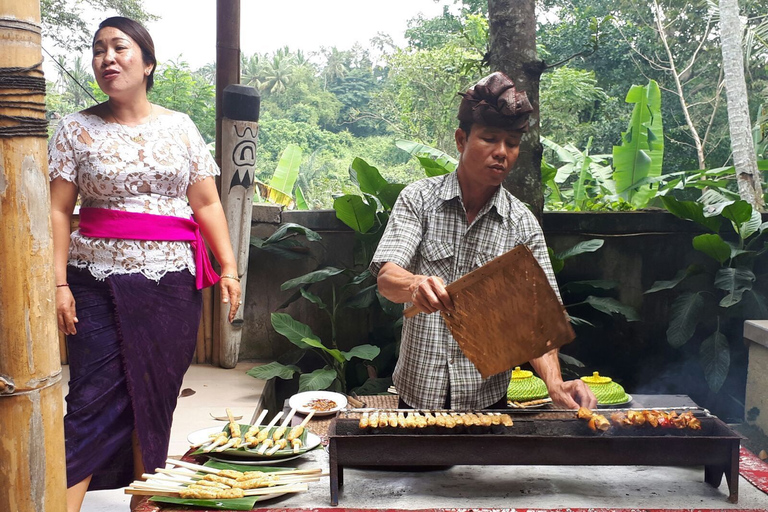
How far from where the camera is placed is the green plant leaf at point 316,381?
440 centimetres

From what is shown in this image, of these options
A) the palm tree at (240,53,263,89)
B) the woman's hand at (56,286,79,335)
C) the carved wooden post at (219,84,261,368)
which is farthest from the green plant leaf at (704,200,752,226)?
the palm tree at (240,53,263,89)

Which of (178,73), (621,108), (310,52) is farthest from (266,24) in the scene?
(621,108)

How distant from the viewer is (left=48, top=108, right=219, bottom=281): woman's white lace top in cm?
234

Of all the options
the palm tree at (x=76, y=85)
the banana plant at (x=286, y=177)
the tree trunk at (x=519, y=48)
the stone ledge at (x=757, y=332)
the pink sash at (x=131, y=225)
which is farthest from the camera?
the palm tree at (x=76, y=85)

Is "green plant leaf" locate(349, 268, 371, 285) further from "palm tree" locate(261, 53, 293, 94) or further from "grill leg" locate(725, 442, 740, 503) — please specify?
"palm tree" locate(261, 53, 293, 94)

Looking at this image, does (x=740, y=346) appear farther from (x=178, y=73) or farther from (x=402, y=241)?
(x=178, y=73)

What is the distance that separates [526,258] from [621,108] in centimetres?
1816

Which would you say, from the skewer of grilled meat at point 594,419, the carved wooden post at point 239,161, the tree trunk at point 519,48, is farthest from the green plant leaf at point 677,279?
the carved wooden post at point 239,161

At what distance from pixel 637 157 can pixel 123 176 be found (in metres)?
4.43

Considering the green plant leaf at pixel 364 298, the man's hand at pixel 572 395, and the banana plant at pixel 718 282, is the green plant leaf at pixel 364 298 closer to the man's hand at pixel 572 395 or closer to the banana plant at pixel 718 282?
the banana plant at pixel 718 282

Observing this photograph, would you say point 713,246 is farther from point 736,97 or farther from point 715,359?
point 736,97

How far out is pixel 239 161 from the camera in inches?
188

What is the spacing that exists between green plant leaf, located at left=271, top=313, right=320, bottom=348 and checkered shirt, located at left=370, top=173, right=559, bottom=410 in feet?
7.46

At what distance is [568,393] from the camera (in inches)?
93.7
